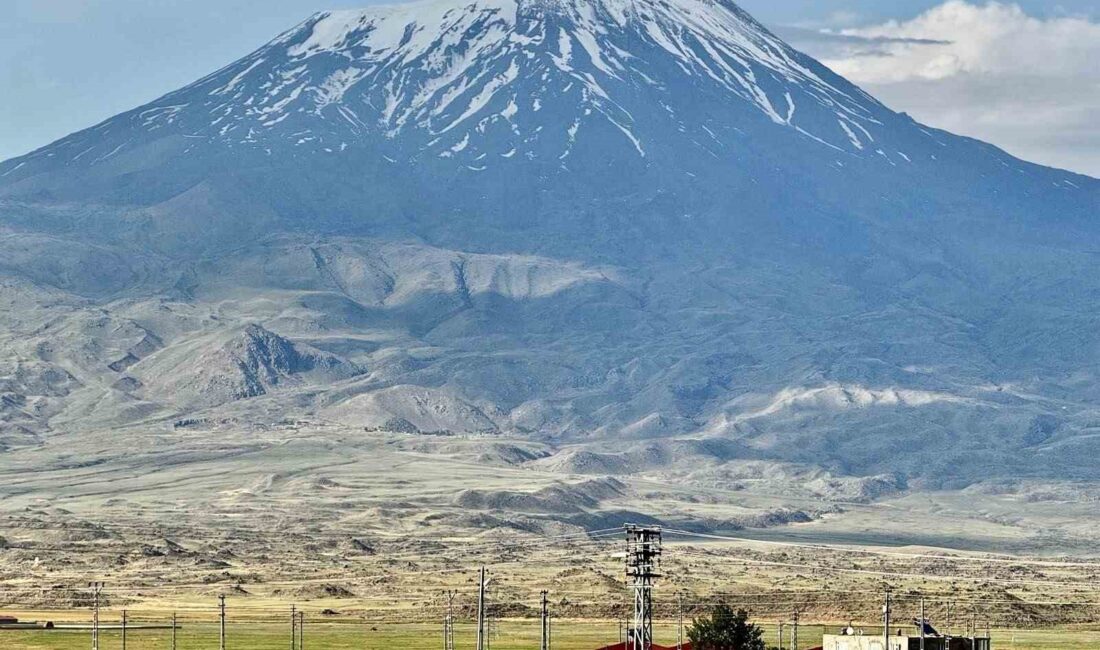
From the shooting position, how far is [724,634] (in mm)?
85875

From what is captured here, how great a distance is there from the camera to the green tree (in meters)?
85.9

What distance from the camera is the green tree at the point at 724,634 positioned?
85875 mm

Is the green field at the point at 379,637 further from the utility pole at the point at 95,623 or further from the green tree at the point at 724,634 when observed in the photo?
the green tree at the point at 724,634

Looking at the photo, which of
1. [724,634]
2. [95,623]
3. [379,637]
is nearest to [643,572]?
[724,634]

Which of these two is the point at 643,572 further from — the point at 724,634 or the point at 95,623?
the point at 95,623

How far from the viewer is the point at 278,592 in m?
145

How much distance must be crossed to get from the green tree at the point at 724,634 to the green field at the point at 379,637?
15.1m

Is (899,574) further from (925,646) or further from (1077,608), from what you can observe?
(925,646)

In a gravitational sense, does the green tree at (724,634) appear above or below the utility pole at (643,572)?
below

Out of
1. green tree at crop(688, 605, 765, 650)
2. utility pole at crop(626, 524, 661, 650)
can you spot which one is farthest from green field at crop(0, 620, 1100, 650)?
utility pole at crop(626, 524, 661, 650)

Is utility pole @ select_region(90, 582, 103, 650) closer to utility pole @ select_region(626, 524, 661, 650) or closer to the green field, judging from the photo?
the green field

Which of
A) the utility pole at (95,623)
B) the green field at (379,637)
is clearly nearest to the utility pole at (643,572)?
the utility pole at (95,623)

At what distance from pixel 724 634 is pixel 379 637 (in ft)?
98.7

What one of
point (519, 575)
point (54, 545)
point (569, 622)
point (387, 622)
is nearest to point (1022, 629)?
point (569, 622)
